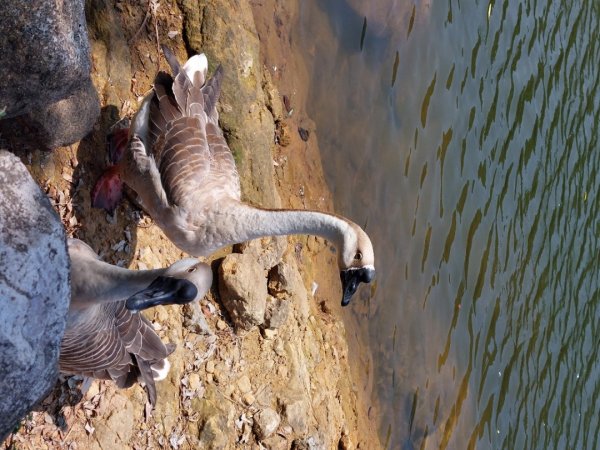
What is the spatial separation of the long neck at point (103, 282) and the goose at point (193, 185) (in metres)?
0.97

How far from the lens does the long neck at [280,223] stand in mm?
5719

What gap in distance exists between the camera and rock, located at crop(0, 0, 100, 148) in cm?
414

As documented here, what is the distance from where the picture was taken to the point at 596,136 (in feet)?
40.9

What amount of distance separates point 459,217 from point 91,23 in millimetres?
6445

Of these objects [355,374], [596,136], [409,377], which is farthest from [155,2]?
[596,136]

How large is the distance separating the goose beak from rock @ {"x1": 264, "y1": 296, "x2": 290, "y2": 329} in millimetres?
3727

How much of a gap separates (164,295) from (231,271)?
10.8 feet

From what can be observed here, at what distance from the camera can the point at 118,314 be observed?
596 cm

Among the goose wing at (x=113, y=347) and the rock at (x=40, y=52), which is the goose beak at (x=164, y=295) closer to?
the goose wing at (x=113, y=347)

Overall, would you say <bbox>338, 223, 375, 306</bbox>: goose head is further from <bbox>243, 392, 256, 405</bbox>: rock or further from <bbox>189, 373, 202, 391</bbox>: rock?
<bbox>243, 392, 256, 405</bbox>: rock

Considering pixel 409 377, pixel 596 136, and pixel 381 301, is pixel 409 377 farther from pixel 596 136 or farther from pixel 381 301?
pixel 596 136

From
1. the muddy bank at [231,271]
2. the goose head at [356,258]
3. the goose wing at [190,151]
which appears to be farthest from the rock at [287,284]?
the goose head at [356,258]

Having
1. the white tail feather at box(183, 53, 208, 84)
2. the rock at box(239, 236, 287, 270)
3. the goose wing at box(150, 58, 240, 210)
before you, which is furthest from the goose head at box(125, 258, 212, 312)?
the rock at box(239, 236, 287, 270)

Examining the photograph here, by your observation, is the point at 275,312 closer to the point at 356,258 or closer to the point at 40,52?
the point at 356,258
